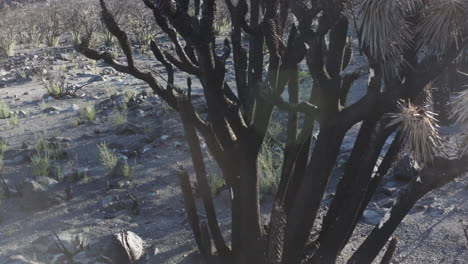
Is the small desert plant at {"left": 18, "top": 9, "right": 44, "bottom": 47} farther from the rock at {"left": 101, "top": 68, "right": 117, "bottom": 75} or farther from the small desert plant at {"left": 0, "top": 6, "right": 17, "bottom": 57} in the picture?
the rock at {"left": 101, "top": 68, "right": 117, "bottom": 75}

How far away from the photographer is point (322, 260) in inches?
142

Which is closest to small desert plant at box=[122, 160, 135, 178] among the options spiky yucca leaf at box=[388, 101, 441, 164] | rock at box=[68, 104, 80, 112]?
rock at box=[68, 104, 80, 112]

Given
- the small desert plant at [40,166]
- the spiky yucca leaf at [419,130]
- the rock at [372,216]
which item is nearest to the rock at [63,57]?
the small desert plant at [40,166]

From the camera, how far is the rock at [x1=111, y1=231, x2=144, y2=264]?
459 cm

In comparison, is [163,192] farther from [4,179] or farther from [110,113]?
[110,113]

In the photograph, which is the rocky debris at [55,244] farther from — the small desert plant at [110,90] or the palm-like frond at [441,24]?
the small desert plant at [110,90]

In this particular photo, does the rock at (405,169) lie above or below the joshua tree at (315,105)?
below

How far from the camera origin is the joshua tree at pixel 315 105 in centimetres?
254

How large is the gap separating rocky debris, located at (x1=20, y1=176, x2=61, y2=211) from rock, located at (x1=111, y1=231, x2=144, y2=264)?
4.98 ft

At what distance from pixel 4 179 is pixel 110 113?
3.07 m

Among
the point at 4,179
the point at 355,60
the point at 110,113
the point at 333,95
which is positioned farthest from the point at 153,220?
the point at 355,60

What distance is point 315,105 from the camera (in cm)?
337

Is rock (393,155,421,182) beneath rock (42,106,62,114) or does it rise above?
above

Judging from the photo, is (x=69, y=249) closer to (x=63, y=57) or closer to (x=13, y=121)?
(x=13, y=121)
